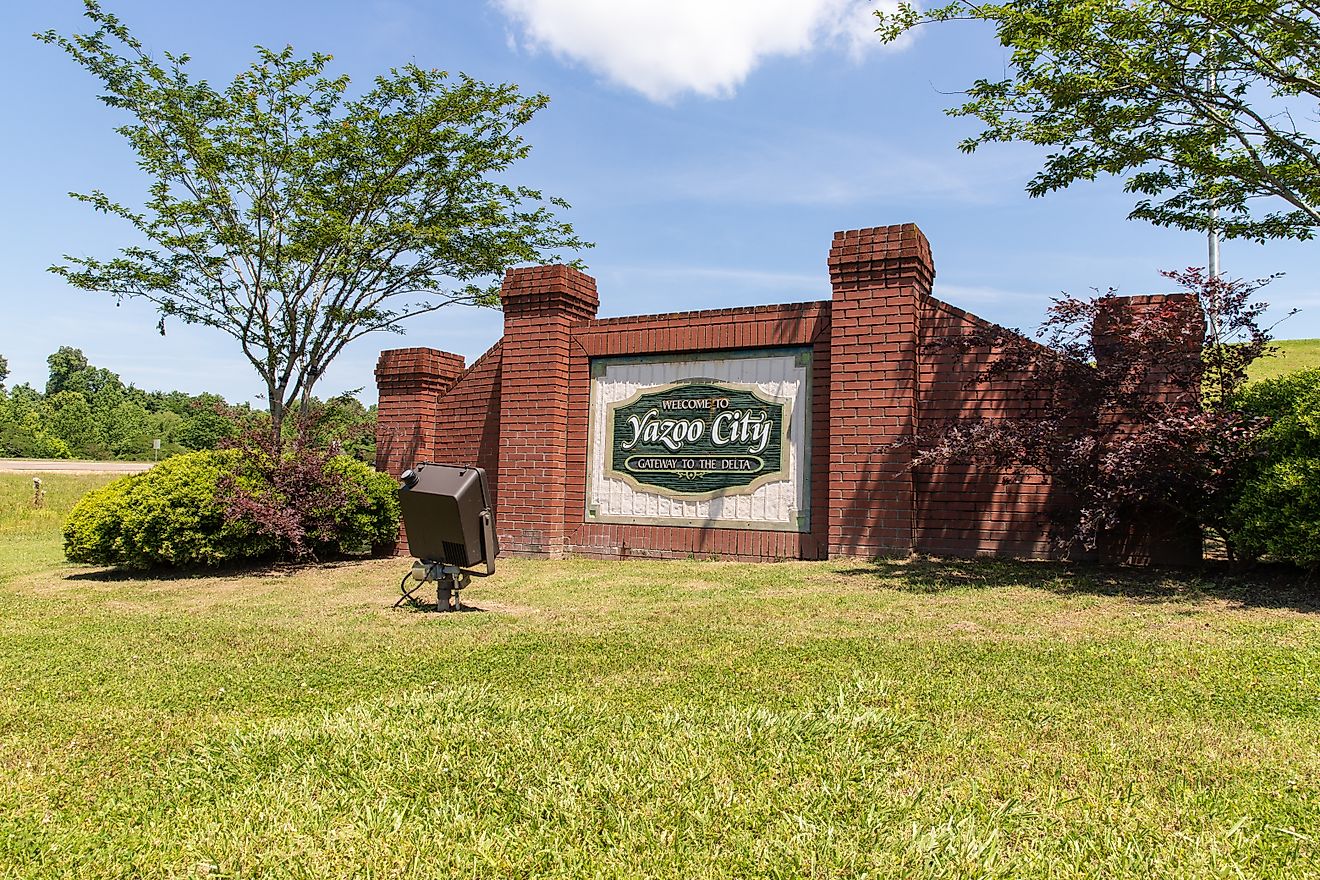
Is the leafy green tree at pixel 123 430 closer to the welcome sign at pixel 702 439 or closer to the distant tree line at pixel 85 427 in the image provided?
the distant tree line at pixel 85 427

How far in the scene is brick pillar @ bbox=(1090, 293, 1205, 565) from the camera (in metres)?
8.02

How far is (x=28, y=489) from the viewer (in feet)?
93.1

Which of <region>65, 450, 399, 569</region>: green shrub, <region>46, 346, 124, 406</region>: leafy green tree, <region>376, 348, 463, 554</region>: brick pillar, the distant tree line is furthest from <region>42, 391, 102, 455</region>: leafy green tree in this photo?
<region>65, 450, 399, 569</region>: green shrub

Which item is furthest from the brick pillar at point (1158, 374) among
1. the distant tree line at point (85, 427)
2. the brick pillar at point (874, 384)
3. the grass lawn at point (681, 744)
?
the distant tree line at point (85, 427)

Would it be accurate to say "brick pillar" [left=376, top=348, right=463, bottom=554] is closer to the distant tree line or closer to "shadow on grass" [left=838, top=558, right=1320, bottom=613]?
"shadow on grass" [left=838, top=558, right=1320, bottom=613]

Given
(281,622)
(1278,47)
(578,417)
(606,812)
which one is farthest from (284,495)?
(1278,47)

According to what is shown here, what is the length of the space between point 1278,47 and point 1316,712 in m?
9.11

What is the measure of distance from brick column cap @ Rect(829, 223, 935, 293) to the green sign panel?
1.74 metres

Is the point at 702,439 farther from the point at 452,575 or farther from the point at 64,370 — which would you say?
the point at 64,370

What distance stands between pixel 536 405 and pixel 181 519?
476cm

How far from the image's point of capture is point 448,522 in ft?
25.1

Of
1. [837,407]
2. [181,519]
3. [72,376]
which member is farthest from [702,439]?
[72,376]

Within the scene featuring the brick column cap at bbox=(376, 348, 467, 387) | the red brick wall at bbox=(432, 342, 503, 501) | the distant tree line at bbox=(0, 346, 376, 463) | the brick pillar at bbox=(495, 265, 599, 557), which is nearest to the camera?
the brick pillar at bbox=(495, 265, 599, 557)

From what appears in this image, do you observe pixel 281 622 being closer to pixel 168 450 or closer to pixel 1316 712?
pixel 1316 712
